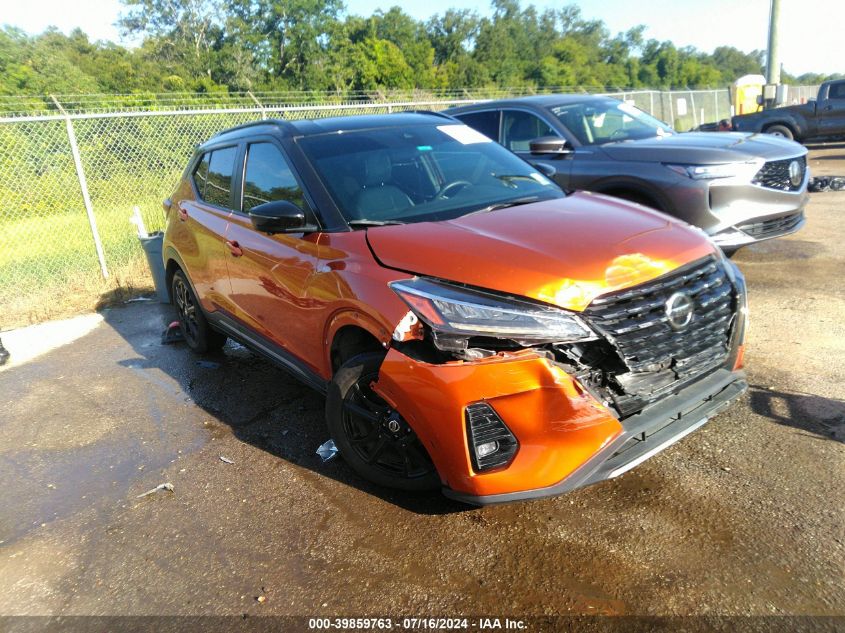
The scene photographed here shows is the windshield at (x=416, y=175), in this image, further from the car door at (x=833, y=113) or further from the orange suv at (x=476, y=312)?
the car door at (x=833, y=113)

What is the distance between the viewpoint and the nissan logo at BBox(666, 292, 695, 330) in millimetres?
2816

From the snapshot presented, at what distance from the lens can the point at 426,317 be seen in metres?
2.69

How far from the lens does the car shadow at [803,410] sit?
3559 millimetres

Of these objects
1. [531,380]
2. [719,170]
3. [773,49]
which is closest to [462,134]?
[531,380]

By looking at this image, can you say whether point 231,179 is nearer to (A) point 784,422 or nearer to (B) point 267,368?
(B) point 267,368

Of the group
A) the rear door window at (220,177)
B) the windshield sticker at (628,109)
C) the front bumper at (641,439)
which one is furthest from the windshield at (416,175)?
the windshield sticker at (628,109)

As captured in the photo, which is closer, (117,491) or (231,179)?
(117,491)

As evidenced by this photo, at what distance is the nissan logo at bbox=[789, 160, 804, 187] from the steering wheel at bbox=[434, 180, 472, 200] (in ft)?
13.5

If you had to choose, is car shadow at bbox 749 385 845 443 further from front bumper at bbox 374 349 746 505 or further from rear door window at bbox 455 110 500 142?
rear door window at bbox 455 110 500 142

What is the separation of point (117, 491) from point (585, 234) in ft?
9.54

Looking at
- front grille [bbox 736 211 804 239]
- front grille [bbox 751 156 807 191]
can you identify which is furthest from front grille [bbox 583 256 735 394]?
front grille [bbox 751 156 807 191]

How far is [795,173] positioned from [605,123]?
1.95 meters

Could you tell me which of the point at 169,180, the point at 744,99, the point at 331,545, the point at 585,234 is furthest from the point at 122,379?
the point at 744,99

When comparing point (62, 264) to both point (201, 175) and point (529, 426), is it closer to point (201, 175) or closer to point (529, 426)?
point (201, 175)
